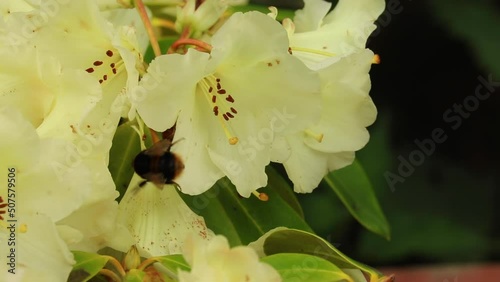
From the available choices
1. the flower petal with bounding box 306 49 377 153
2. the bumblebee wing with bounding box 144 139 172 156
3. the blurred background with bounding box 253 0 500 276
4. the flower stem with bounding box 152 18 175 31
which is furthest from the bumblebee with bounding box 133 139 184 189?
the blurred background with bounding box 253 0 500 276

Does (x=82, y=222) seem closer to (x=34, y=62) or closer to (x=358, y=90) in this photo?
(x=34, y=62)

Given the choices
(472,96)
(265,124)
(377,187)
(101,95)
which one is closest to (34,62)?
(101,95)

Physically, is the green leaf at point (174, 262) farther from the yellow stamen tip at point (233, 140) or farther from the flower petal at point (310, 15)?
the flower petal at point (310, 15)

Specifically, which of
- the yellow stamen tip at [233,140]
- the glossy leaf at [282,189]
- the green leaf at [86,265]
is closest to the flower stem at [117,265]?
the green leaf at [86,265]

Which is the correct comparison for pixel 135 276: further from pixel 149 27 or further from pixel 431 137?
pixel 431 137

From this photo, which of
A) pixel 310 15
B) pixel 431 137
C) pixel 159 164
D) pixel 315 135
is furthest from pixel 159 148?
pixel 431 137

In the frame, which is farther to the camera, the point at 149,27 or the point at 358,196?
the point at 358,196

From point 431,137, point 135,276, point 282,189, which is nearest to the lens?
point 135,276
